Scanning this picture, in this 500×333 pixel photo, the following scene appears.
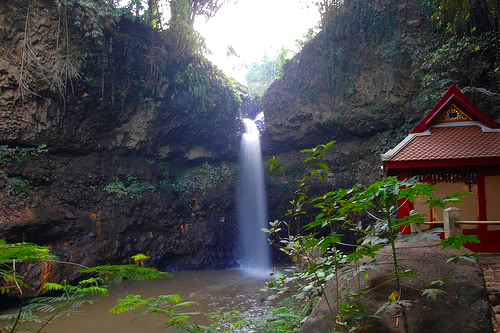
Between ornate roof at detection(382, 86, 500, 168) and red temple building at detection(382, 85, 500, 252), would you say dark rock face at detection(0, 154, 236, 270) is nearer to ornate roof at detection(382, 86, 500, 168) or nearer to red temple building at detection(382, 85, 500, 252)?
red temple building at detection(382, 85, 500, 252)

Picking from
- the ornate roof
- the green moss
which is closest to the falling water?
the green moss

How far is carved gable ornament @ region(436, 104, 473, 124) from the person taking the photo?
7.36 m

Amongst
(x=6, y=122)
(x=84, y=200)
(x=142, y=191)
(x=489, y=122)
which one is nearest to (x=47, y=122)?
(x=6, y=122)

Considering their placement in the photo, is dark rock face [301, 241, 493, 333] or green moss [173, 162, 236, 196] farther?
green moss [173, 162, 236, 196]

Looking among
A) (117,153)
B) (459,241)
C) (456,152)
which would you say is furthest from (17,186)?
(456,152)

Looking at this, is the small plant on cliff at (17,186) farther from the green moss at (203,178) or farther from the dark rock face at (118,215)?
the green moss at (203,178)

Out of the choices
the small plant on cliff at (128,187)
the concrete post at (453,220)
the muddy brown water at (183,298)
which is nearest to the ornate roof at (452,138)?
the concrete post at (453,220)

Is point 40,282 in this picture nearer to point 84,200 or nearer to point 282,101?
Answer: point 84,200

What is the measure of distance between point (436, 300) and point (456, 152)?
15.4ft

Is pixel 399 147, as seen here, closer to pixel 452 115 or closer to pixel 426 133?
pixel 426 133

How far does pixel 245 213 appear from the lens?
14492mm

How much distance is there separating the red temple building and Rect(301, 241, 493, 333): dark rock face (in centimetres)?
376

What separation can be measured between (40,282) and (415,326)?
9094 mm

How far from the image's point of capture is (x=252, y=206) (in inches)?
573
